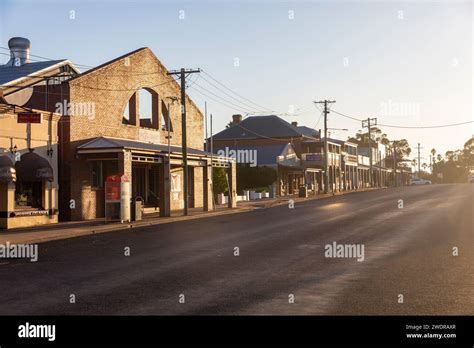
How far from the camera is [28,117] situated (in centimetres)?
2550

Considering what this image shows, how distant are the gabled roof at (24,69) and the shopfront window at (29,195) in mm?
10504

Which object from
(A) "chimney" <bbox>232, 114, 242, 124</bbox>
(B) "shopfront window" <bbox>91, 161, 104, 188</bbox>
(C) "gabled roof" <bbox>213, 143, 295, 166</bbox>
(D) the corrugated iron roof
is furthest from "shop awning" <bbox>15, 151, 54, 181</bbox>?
(A) "chimney" <bbox>232, 114, 242, 124</bbox>

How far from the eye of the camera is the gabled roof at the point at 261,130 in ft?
262

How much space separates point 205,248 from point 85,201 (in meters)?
14.9

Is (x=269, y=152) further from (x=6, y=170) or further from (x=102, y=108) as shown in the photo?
(x=6, y=170)

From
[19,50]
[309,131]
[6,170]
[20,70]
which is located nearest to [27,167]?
[6,170]

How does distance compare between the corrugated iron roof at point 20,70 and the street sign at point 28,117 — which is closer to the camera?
the street sign at point 28,117

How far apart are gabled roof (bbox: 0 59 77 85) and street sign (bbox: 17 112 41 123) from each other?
10480mm

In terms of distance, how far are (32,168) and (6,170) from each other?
1.72 m

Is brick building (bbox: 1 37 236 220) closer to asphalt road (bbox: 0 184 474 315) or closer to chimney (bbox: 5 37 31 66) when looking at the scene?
chimney (bbox: 5 37 31 66)

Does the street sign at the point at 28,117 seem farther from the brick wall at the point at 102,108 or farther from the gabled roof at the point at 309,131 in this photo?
the gabled roof at the point at 309,131

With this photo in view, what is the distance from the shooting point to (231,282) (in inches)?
432

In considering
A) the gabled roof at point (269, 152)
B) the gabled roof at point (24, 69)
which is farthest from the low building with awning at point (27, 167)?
the gabled roof at point (269, 152)

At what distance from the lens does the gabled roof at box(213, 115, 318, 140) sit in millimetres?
79750
